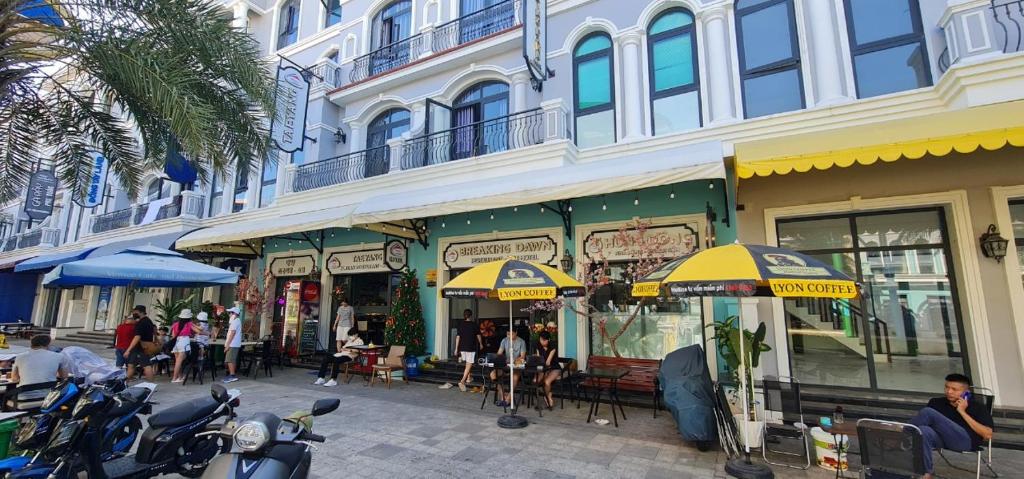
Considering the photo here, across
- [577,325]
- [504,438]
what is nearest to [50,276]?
[504,438]

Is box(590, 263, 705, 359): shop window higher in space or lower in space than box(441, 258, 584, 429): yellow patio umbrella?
lower

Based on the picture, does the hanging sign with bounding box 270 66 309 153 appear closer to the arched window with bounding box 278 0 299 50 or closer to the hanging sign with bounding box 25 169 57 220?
the arched window with bounding box 278 0 299 50

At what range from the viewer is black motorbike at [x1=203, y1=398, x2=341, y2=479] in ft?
9.11

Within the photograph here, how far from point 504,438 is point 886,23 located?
30.8 feet

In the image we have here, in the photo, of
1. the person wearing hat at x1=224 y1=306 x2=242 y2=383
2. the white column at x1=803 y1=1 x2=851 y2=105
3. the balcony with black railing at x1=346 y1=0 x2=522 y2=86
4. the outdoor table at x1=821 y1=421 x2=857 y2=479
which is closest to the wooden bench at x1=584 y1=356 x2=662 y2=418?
the outdoor table at x1=821 y1=421 x2=857 y2=479

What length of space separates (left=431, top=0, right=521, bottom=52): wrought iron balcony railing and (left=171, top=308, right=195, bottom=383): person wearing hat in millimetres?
9100

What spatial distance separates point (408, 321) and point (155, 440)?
6.69 metres

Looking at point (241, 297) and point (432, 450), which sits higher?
point (241, 297)

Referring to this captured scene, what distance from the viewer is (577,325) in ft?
29.7

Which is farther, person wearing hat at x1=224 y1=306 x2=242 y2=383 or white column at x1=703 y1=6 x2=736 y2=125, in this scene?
person wearing hat at x1=224 y1=306 x2=242 y2=383

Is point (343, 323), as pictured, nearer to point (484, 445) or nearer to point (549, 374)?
point (549, 374)

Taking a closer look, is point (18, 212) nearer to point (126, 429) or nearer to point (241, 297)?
point (241, 297)

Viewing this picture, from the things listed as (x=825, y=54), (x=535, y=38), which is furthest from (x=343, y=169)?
(x=825, y=54)

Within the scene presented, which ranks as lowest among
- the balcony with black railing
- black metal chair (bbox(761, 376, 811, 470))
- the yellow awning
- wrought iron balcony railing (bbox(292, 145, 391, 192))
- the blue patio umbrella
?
black metal chair (bbox(761, 376, 811, 470))
